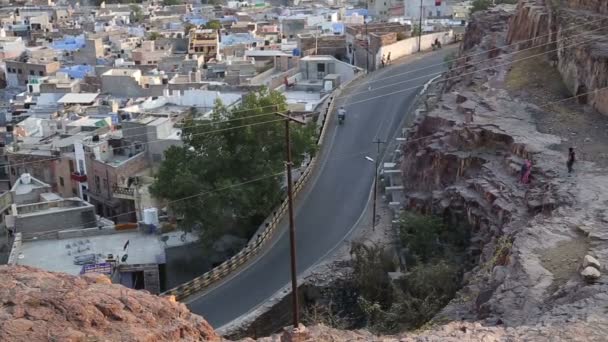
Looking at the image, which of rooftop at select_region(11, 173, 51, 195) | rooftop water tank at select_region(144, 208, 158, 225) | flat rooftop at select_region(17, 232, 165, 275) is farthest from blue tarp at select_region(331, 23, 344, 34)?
flat rooftop at select_region(17, 232, 165, 275)

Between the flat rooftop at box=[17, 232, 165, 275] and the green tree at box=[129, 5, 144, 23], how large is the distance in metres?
50.4

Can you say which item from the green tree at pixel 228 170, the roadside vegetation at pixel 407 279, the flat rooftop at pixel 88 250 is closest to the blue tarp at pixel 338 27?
the green tree at pixel 228 170

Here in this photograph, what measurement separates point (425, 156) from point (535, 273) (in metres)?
9.88

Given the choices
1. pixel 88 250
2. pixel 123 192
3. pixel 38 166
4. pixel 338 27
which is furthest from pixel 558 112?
pixel 338 27

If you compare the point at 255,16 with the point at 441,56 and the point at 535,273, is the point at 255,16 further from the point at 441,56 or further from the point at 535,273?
the point at 535,273

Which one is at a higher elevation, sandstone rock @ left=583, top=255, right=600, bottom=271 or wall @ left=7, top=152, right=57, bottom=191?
sandstone rock @ left=583, top=255, right=600, bottom=271

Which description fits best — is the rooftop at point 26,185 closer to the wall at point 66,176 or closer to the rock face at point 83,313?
the wall at point 66,176

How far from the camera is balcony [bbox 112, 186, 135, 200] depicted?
27.0 metres

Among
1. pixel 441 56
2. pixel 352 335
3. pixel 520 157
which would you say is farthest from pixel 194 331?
pixel 441 56

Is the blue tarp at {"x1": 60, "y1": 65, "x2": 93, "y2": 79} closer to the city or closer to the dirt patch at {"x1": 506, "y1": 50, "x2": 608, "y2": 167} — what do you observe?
the city

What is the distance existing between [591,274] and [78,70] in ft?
128

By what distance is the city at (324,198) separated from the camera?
11188 mm

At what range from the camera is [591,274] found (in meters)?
11.6

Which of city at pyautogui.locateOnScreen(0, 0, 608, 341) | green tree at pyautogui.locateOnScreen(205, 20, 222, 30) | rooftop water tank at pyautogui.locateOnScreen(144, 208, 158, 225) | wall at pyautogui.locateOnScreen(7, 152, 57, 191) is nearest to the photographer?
city at pyautogui.locateOnScreen(0, 0, 608, 341)
